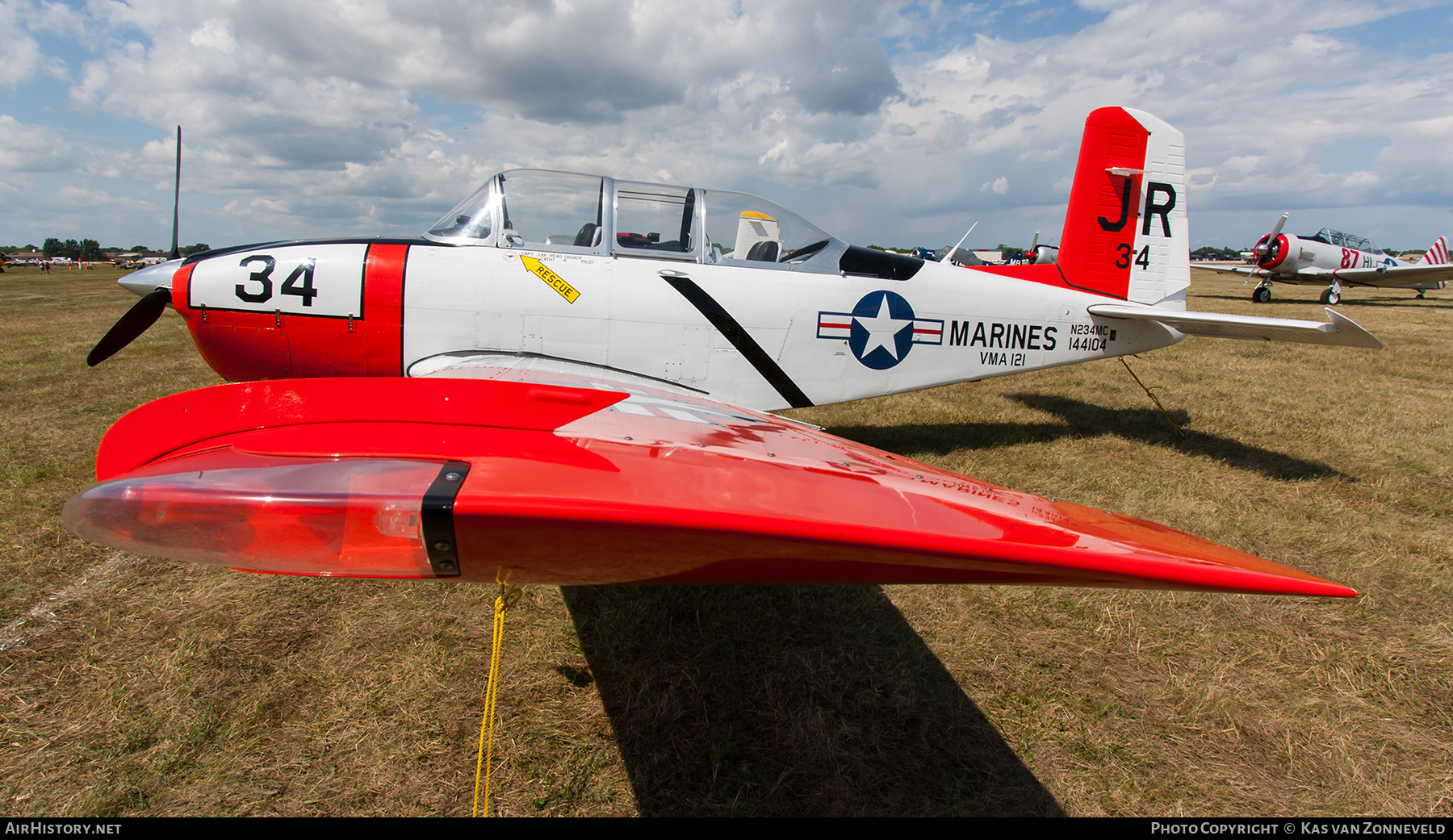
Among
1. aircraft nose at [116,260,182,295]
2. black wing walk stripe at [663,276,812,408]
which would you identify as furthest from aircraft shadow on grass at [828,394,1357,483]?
aircraft nose at [116,260,182,295]

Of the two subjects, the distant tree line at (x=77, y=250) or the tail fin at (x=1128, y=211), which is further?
the distant tree line at (x=77, y=250)

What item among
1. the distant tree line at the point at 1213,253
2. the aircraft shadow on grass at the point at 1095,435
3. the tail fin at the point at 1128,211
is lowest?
the aircraft shadow on grass at the point at 1095,435

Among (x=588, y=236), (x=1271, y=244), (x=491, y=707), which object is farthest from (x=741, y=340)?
(x=1271, y=244)

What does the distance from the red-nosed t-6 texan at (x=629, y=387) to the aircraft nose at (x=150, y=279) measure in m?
0.02

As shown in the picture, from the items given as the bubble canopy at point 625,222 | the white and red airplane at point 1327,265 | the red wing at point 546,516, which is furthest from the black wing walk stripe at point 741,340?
the white and red airplane at point 1327,265

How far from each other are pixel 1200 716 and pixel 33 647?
500cm

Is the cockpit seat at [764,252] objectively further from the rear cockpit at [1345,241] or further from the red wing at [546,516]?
the rear cockpit at [1345,241]

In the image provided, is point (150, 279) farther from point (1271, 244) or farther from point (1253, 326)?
point (1271, 244)

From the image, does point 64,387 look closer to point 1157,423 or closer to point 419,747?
point 419,747

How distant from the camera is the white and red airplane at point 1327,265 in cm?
2089

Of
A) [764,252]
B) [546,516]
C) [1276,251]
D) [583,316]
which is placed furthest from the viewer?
[1276,251]

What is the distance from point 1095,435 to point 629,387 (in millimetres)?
5018

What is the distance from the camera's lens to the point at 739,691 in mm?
2621

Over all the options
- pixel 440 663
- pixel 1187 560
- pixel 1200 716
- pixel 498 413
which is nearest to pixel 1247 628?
pixel 1200 716
